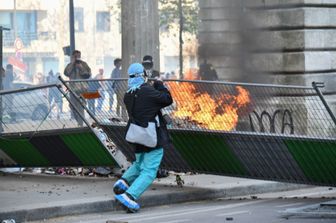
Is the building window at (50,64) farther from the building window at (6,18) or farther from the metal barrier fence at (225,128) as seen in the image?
the metal barrier fence at (225,128)

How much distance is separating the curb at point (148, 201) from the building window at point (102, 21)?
166 feet

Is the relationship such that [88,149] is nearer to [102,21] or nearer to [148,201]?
[148,201]

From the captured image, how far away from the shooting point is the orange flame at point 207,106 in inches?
528

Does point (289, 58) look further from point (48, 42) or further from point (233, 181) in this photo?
point (48, 42)

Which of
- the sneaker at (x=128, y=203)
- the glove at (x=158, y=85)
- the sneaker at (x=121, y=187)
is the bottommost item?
the sneaker at (x=128, y=203)

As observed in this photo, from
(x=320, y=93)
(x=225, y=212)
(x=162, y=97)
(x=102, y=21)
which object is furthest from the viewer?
(x=102, y=21)

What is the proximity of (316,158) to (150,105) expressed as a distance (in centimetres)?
202

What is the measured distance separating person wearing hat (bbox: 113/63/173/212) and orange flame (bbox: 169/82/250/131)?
851 mm

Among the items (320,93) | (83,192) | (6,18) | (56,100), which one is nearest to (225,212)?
(320,93)

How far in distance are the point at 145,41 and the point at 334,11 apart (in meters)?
3.57

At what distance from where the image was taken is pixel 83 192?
13.8 m

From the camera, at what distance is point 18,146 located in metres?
15.4

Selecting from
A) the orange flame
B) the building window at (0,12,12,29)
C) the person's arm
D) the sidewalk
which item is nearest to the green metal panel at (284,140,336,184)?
the orange flame

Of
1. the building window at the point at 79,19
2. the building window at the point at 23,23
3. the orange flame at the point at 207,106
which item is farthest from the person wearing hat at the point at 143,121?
the building window at the point at 79,19
